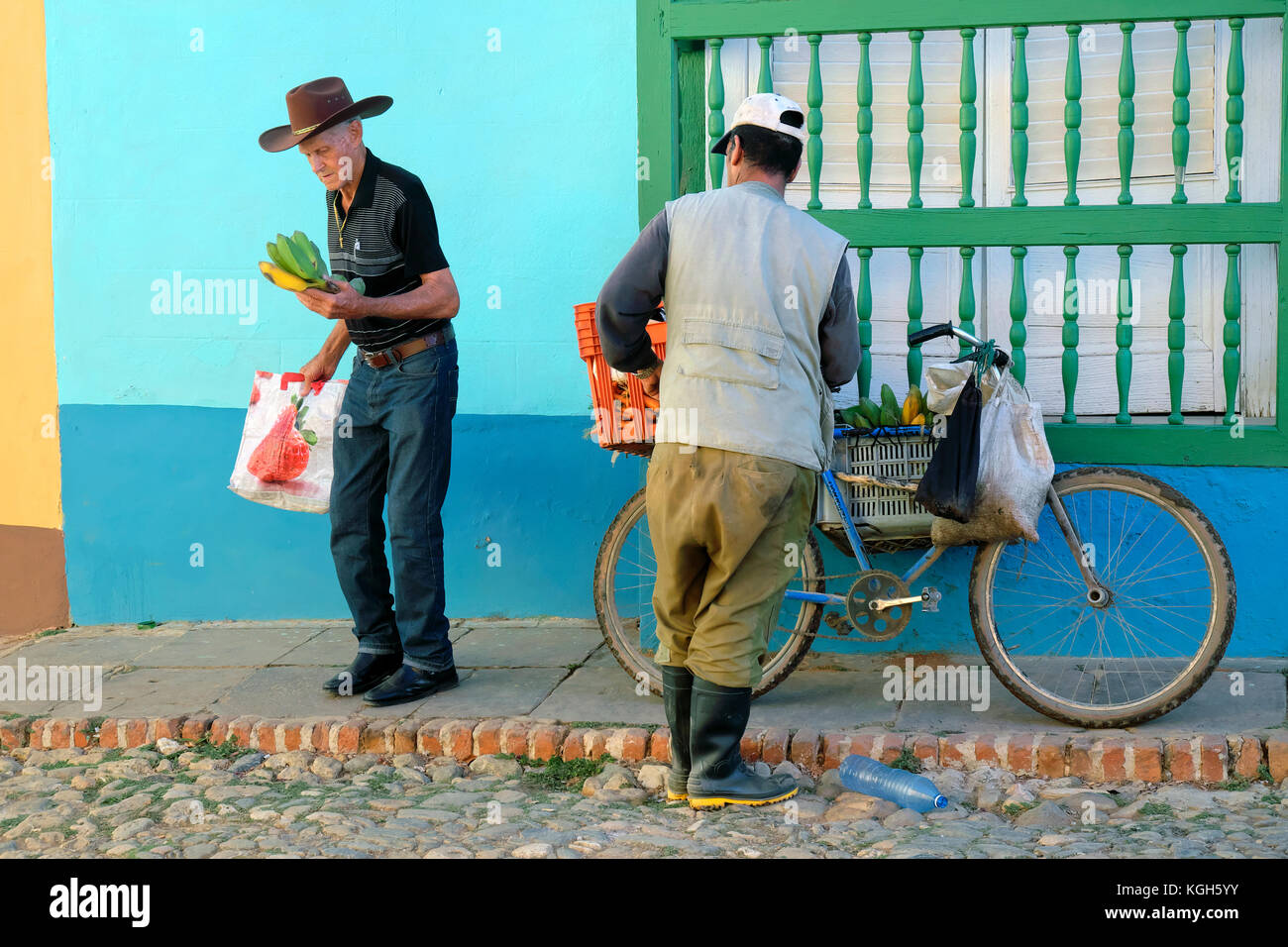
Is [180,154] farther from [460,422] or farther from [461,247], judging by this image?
[460,422]

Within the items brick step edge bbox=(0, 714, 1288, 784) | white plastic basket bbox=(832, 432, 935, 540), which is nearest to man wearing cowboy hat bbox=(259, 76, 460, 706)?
brick step edge bbox=(0, 714, 1288, 784)

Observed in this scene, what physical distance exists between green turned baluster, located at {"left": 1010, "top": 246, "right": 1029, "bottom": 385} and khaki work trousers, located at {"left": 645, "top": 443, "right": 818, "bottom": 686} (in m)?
1.68

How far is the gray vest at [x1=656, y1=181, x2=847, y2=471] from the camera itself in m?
3.85

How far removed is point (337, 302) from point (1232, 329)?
137 inches

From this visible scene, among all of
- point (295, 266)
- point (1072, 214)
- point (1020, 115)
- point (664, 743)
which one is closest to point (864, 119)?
point (1020, 115)

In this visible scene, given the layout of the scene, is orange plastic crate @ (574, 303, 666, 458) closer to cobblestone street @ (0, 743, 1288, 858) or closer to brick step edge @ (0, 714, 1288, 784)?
brick step edge @ (0, 714, 1288, 784)

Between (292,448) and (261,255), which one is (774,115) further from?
(261,255)

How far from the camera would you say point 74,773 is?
4.66 metres

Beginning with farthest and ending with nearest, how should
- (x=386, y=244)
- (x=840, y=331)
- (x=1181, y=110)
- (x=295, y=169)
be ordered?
(x=295, y=169)
(x=1181, y=110)
(x=386, y=244)
(x=840, y=331)

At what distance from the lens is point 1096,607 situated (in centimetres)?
455

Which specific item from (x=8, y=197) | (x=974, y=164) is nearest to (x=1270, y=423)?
(x=974, y=164)
